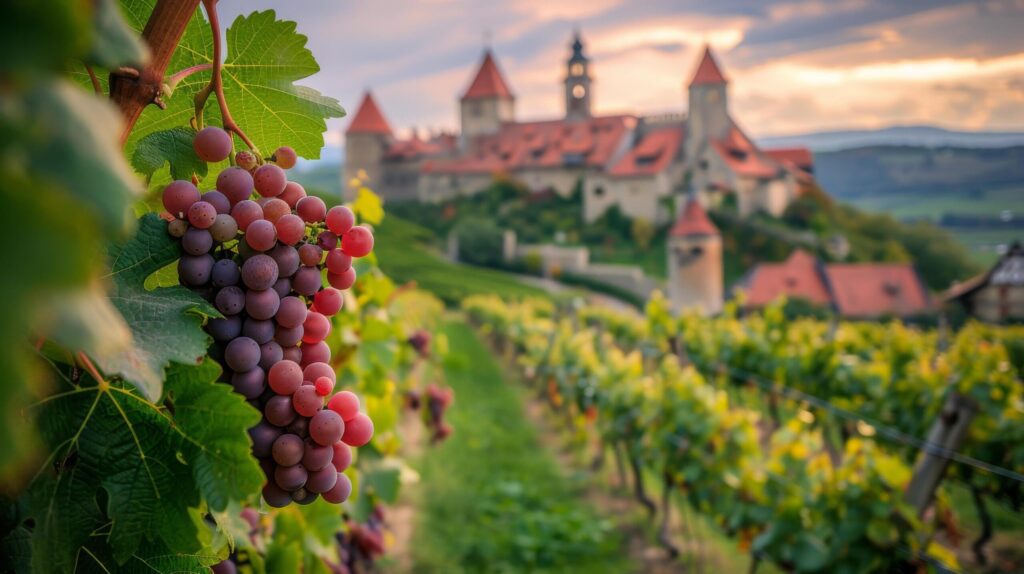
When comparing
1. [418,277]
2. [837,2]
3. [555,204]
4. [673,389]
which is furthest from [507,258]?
[673,389]

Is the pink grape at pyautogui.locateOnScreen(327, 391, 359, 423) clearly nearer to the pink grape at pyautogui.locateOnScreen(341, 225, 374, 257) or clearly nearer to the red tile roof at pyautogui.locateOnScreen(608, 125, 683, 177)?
the pink grape at pyautogui.locateOnScreen(341, 225, 374, 257)

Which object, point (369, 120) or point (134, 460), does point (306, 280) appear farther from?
point (369, 120)

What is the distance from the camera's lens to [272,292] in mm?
587

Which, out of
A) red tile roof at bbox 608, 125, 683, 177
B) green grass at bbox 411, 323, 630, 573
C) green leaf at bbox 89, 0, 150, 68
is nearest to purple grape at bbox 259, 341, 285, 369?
green leaf at bbox 89, 0, 150, 68

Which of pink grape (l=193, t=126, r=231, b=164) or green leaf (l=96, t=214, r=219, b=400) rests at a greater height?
pink grape (l=193, t=126, r=231, b=164)

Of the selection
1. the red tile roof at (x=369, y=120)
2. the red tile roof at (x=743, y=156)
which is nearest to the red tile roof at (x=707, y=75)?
the red tile roof at (x=743, y=156)

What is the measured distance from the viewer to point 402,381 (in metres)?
4.68

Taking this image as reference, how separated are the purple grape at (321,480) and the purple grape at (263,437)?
0.04m

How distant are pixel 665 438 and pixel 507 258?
104 feet

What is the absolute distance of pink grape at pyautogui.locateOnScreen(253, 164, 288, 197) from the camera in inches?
23.8

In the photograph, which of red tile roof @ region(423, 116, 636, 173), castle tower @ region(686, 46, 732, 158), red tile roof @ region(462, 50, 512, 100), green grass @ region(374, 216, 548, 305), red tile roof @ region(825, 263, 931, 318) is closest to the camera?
green grass @ region(374, 216, 548, 305)

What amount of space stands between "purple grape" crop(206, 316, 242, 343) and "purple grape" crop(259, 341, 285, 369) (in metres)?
0.02

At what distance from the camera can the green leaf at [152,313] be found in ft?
1.39

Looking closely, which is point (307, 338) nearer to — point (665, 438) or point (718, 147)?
point (665, 438)
